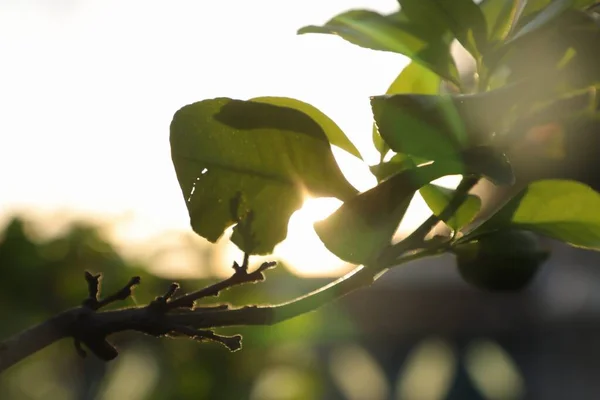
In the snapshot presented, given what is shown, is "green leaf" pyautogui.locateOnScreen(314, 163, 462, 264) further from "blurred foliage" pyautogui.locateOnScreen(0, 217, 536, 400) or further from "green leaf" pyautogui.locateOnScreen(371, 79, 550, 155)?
"blurred foliage" pyautogui.locateOnScreen(0, 217, 536, 400)

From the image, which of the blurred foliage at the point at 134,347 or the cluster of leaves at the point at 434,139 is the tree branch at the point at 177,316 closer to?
the cluster of leaves at the point at 434,139

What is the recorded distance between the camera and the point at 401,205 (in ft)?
1.33

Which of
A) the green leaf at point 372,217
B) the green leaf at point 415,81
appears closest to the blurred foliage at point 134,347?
the green leaf at point 415,81

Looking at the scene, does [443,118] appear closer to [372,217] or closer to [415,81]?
[372,217]

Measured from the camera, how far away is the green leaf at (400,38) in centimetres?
47

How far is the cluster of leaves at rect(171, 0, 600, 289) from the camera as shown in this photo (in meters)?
0.38

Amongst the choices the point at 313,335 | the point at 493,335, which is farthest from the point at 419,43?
the point at 493,335

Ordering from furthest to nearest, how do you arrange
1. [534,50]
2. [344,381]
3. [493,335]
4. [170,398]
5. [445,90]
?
[493,335] < [344,381] < [170,398] < [445,90] < [534,50]

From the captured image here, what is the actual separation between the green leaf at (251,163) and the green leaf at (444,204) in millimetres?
55

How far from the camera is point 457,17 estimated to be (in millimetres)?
453

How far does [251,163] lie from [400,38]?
13 centimetres

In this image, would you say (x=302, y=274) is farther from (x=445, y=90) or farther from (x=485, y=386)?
(x=485, y=386)

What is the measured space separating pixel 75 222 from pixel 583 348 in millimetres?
6070

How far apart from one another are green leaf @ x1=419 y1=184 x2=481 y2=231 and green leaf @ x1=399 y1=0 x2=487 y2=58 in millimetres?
88
